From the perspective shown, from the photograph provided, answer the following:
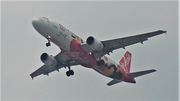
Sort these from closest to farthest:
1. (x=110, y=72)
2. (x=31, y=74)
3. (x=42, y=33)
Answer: (x=42, y=33) < (x=110, y=72) < (x=31, y=74)

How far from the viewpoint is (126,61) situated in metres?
56.1

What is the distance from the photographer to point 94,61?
47312mm

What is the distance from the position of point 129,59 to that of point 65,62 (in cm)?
1023

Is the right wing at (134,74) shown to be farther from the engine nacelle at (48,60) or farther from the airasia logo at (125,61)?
the engine nacelle at (48,60)

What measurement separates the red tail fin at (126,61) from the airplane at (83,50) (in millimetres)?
2239

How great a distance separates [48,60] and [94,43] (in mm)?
5941

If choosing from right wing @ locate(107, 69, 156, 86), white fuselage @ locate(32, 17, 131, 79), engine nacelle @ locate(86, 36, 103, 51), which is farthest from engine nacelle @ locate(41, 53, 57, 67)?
right wing @ locate(107, 69, 156, 86)

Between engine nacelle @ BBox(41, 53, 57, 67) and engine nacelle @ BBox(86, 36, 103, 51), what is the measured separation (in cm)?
524

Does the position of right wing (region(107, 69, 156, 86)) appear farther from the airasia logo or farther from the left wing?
the left wing

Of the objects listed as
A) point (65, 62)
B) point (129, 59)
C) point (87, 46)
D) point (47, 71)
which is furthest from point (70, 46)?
point (129, 59)

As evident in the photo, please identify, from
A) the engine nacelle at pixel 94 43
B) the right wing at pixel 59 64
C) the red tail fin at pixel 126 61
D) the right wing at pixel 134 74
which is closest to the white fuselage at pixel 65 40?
the engine nacelle at pixel 94 43

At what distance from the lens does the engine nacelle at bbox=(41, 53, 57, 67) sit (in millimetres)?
48469

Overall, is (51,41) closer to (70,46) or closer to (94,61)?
(70,46)

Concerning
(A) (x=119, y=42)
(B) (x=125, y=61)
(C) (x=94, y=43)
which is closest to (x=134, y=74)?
(B) (x=125, y=61)
